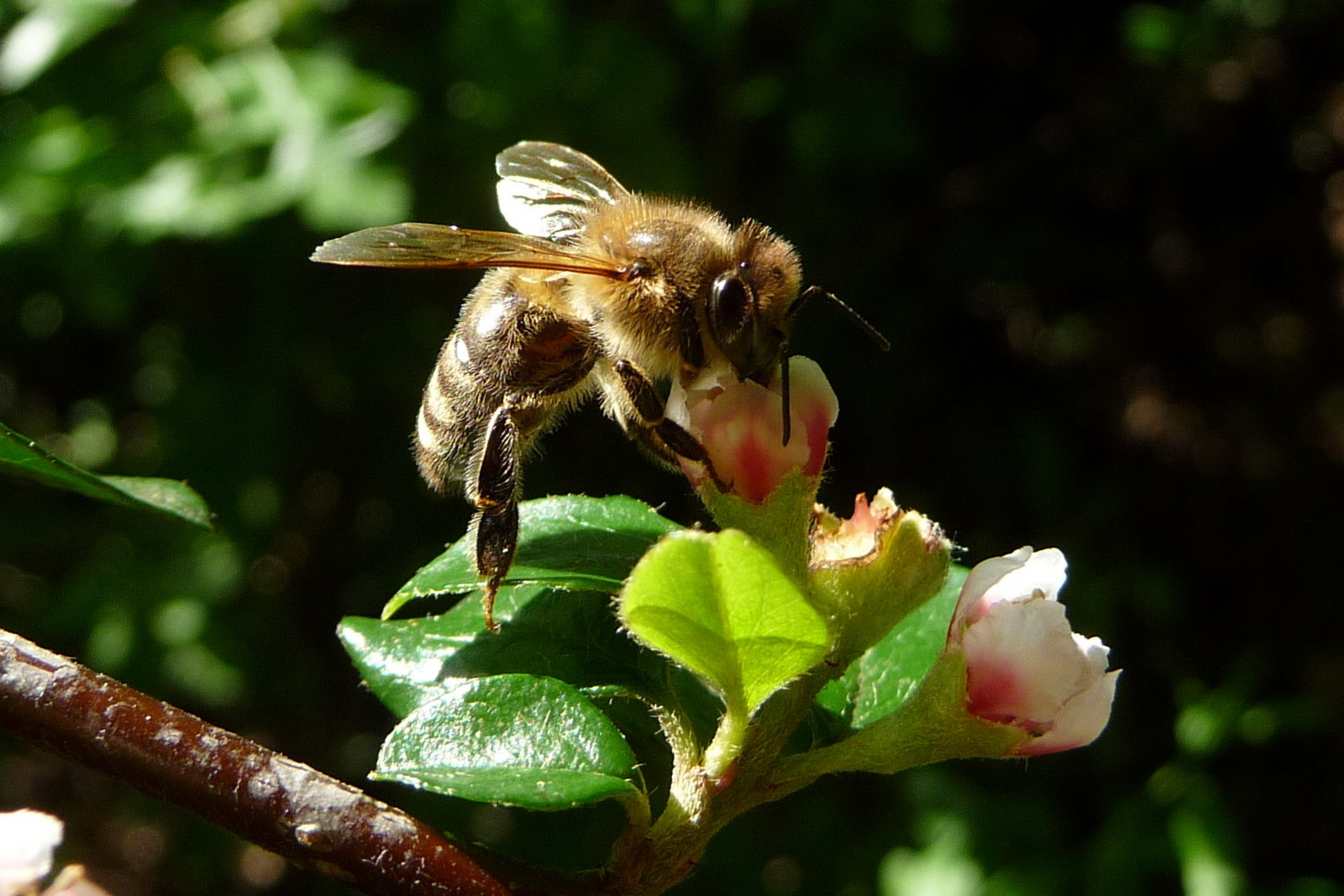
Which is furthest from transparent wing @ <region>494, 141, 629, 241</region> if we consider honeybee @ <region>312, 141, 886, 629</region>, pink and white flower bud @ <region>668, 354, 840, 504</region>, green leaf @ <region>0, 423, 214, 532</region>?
green leaf @ <region>0, 423, 214, 532</region>

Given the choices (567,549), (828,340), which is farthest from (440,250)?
(828,340)

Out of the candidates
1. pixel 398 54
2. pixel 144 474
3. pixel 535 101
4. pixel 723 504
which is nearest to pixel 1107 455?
pixel 535 101

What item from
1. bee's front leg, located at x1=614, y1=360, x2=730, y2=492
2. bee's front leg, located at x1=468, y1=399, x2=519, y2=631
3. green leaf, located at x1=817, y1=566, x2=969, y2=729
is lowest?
green leaf, located at x1=817, y1=566, x2=969, y2=729

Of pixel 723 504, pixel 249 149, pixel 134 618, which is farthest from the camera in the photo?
pixel 134 618

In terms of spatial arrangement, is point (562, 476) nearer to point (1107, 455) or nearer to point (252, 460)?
point (252, 460)

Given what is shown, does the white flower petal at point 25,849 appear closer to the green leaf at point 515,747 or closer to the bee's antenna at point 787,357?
the green leaf at point 515,747

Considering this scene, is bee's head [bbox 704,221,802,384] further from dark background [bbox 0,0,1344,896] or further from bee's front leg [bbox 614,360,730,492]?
dark background [bbox 0,0,1344,896]
